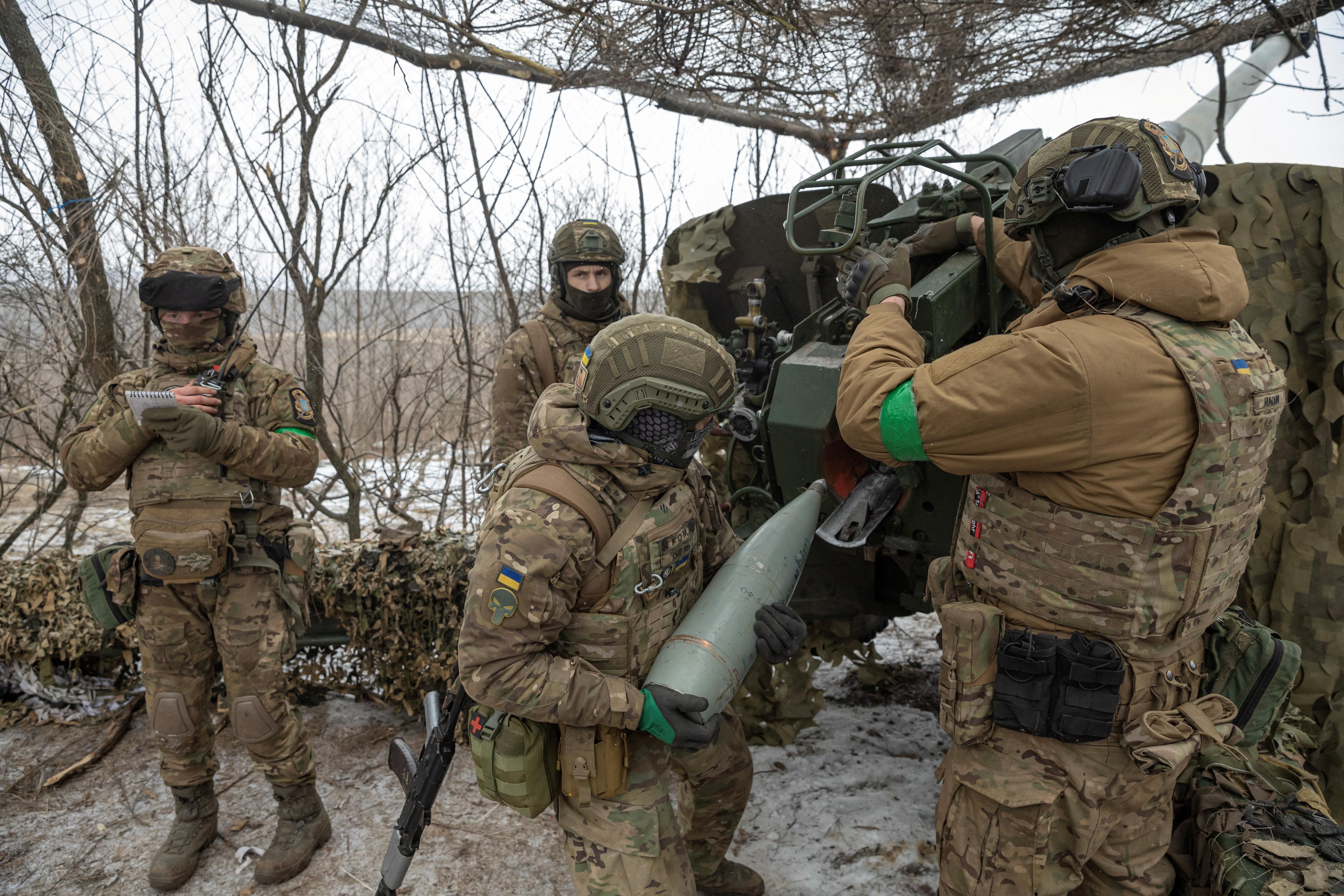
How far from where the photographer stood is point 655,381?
2.14 metres

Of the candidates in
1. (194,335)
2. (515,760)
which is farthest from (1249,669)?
(194,335)

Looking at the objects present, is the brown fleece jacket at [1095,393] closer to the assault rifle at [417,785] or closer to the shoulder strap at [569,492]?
the shoulder strap at [569,492]

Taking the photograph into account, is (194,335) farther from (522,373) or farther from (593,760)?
(593,760)

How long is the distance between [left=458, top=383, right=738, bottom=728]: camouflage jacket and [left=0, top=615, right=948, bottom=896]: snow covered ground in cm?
170

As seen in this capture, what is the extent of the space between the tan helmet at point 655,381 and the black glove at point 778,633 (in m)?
0.53

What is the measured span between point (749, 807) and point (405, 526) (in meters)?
4.14

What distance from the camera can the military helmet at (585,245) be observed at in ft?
13.9

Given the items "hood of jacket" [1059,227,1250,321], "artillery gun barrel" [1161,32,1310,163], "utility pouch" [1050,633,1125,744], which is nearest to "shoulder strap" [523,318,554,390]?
"hood of jacket" [1059,227,1250,321]

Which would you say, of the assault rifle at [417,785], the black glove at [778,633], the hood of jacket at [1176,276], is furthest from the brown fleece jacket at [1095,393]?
the assault rifle at [417,785]

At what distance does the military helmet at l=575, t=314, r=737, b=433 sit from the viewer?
7.06 ft

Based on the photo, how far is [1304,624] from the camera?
316cm

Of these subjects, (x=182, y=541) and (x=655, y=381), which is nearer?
(x=655, y=381)

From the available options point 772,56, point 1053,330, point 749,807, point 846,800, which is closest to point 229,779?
point 749,807

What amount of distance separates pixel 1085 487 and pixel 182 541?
10.5ft
